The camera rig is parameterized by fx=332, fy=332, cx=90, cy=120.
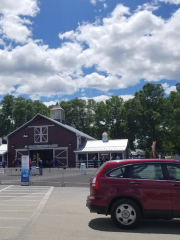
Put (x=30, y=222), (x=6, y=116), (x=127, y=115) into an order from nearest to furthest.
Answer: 1. (x=30, y=222)
2. (x=127, y=115)
3. (x=6, y=116)

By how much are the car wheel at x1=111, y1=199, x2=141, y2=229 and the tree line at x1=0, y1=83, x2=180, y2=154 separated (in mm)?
48118

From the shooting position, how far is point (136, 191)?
7.66m

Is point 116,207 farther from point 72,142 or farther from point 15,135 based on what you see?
point 15,135

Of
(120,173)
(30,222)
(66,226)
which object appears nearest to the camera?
(120,173)

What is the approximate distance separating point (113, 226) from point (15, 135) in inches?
1734

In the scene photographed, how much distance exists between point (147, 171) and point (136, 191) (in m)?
0.56

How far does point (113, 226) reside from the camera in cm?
809

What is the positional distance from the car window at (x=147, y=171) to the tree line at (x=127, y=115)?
47711 mm

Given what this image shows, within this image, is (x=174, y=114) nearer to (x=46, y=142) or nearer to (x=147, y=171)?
(x=46, y=142)

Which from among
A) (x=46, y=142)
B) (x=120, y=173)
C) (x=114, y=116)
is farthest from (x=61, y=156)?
(x=120, y=173)

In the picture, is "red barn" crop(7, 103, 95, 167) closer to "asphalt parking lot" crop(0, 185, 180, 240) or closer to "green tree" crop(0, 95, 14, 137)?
"green tree" crop(0, 95, 14, 137)

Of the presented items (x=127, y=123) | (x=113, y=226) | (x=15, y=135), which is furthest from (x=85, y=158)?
(x=113, y=226)

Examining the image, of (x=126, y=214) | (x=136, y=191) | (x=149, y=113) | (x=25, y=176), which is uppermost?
(x=149, y=113)

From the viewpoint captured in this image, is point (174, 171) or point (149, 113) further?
point (149, 113)
